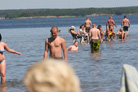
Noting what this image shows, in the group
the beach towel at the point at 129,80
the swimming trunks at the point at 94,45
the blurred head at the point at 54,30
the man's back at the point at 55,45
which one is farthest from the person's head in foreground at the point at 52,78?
the swimming trunks at the point at 94,45

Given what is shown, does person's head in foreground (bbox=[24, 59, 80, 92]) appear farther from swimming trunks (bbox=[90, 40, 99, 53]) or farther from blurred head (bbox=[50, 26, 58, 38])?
swimming trunks (bbox=[90, 40, 99, 53])

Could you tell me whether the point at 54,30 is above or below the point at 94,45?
above

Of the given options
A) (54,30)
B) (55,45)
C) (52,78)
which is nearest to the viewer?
(52,78)

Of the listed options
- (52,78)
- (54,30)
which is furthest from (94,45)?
(52,78)

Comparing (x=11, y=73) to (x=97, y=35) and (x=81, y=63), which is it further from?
(x=97, y=35)

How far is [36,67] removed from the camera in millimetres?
1715

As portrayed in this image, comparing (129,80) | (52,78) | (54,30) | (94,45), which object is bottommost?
(94,45)

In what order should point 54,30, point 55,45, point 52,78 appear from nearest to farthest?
point 52,78
point 54,30
point 55,45

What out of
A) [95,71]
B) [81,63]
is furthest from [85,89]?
[81,63]

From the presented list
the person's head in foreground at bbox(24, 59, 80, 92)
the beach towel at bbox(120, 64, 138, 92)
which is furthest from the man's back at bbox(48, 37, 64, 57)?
the person's head in foreground at bbox(24, 59, 80, 92)

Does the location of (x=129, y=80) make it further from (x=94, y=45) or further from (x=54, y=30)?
(x=94, y=45)

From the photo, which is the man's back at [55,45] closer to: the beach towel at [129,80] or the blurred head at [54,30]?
the blurred head at [54,30]

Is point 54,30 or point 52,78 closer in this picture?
point 52,78

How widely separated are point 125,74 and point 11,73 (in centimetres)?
1019
